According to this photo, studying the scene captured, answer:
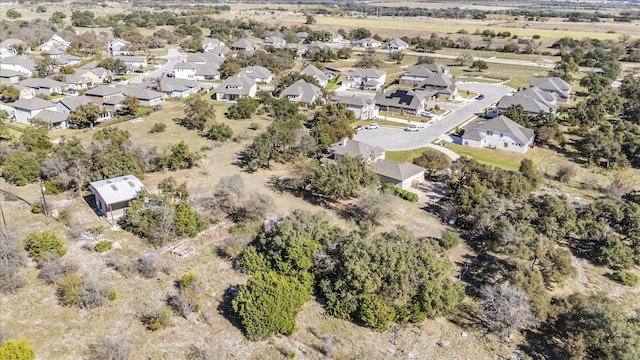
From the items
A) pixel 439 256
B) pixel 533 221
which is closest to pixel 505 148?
pixel 533 221

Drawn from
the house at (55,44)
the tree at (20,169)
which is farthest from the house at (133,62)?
the tree at (20,169)

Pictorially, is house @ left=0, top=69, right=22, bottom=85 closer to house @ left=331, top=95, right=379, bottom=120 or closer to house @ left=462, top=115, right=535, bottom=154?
house @ left=331, top=95, right=379, bottom=120

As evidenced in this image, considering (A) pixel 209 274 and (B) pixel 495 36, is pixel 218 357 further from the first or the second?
(B) pixel 495 36

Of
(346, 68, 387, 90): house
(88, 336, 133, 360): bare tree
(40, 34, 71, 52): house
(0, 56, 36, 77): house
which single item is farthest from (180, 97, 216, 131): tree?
(40, 34, 71, 52): house

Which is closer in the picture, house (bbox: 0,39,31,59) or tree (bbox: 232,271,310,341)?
tree (bbox: 232,271,310,341)

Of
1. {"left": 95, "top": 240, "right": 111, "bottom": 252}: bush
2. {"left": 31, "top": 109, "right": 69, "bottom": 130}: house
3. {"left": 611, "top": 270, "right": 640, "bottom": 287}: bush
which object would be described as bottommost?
{"left": 611, "top": 270, "right": 640, "bottom": 287}: bush

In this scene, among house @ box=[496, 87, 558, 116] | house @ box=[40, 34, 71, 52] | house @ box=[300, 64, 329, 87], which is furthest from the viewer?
house @ box=[40, 34, 71, 52]

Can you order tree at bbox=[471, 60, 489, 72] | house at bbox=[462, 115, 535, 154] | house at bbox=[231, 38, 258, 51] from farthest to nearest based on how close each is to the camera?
house at bbox=[231, 38, 258, 51] → tree at bbox=[471, 60, 489, 72] → house at bbox=[462, 115, 535, 154]
